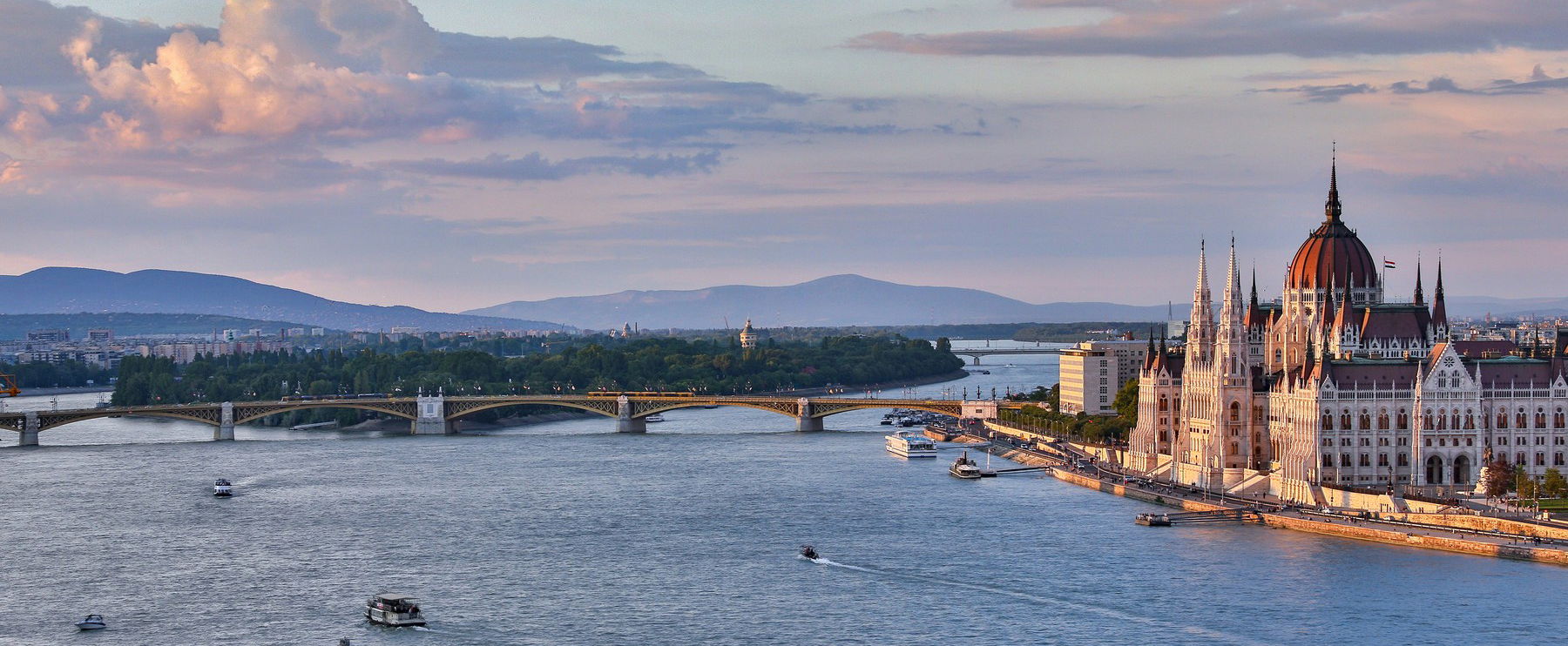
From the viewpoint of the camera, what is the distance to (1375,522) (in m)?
77.8

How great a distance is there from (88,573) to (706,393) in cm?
12629

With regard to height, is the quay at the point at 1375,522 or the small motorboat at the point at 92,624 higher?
the quay at the point at 1375,522

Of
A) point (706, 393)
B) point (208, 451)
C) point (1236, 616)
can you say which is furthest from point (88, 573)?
point (706, 393)

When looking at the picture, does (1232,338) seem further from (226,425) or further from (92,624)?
(226,425)

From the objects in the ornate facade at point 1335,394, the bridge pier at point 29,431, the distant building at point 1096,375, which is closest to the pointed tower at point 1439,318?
the ornate facade at point 1335,394

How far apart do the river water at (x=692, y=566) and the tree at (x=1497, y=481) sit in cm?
913

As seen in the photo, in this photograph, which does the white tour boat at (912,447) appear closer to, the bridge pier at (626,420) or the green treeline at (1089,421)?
the green treeline at (1089,421)

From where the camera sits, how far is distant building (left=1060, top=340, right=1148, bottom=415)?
146625 mm

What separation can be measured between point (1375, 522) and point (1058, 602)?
18.8m

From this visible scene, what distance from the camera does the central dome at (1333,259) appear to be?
99.2 m

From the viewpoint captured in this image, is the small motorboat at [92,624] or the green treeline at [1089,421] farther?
the green treeline at [1089,421]

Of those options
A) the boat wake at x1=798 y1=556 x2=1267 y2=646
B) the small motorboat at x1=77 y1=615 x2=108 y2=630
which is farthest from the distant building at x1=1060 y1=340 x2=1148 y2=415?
the small motorboat at x1=77 y1=615 x2=108 y2=630

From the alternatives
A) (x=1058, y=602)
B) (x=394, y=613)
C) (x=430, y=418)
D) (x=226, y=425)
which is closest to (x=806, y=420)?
(x=430, y=418)

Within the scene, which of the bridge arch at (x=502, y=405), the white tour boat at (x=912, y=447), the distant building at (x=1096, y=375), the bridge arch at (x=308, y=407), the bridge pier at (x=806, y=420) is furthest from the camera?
the distant building at (x=1096, y=375)
